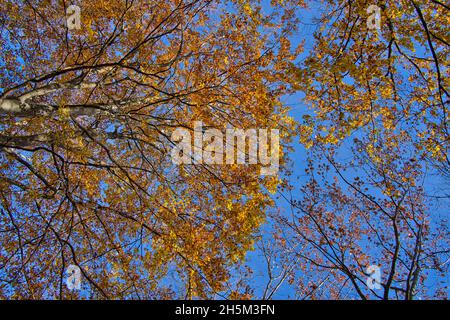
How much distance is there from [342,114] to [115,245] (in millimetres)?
5088

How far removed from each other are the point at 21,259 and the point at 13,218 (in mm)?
861

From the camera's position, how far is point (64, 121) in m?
4.72

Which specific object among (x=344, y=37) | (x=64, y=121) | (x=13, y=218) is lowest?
(x=13, y=218)

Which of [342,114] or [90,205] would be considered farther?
[90,205]

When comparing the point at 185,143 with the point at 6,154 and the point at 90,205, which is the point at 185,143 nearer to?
the point at 90,205

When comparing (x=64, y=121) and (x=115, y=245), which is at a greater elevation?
(x=64, y=121)

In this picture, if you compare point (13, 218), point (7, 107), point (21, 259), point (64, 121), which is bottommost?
point (21, 259)
